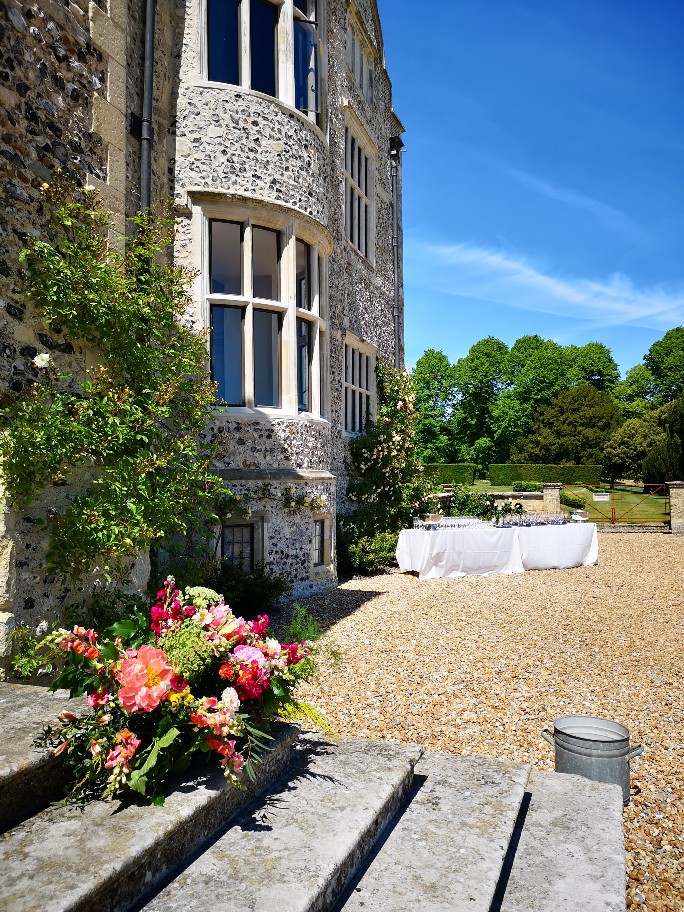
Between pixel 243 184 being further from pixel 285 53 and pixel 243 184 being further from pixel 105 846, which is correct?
pixel 105 846

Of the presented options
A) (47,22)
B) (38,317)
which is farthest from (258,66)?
(38,317)

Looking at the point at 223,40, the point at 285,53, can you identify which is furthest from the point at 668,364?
the point at 223,40

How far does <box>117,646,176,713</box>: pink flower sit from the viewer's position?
2.31 m

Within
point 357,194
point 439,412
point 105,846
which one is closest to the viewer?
point 105,846

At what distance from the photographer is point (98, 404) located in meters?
4.60

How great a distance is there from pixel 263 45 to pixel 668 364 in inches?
2039

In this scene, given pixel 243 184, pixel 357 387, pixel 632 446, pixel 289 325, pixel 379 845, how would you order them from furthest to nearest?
pixel 632 446
pixel 357 387
pixel 289 325
pixel 243 184
pixel 379 845

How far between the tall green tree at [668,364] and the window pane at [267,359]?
50.5 meters

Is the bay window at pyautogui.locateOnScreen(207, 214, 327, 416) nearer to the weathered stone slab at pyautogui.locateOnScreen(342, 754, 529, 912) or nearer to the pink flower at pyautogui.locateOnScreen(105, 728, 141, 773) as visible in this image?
the weathered stone slab at pyautogui.locateOnScreen(342, 754, 529, 912)

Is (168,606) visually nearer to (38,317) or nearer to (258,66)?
(38,317)

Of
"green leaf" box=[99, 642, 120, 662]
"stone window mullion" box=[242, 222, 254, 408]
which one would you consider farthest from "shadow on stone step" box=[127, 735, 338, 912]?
"stone window mullion" box=[242, 222, 254, 408]

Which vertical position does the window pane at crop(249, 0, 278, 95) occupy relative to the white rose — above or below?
above

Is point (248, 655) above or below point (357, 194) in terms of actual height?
below

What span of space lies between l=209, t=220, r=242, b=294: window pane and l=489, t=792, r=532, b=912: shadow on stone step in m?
6.42
